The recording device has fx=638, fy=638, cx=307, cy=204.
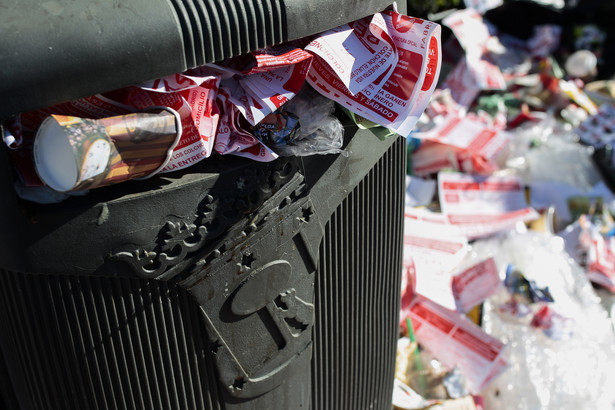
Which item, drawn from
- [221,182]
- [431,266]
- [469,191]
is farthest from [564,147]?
[221,182]

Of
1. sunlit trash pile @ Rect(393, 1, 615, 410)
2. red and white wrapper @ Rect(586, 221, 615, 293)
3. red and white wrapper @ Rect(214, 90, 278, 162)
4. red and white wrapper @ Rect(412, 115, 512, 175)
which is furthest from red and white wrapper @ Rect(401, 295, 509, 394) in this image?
red and white wrapper @ Rect(214, 90, 278, 162)

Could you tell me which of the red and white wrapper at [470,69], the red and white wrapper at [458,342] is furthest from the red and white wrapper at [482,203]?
the red and white wrapper at [470,69]

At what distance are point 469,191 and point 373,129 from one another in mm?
1688

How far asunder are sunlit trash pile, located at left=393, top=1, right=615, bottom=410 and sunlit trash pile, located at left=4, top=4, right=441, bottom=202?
0.75 m

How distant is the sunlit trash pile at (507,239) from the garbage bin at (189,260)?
2.58 feet

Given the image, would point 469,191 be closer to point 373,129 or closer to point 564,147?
point 564,147

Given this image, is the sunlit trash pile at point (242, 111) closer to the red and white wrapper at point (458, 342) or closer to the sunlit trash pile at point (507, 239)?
the sunlit trash pile at point (507, 239)

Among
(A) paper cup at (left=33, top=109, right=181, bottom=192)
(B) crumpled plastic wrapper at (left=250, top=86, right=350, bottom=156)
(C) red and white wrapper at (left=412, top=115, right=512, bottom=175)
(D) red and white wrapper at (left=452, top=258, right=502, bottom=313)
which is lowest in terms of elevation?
(D) red and white wrapper at (left=452, top=258, right=502, bottom=313)

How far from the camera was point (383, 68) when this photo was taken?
1.01 meters

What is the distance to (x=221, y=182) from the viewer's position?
0.92 meters

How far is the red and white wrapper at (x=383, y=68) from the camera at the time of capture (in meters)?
0.97

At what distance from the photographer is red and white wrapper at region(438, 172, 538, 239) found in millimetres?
2502

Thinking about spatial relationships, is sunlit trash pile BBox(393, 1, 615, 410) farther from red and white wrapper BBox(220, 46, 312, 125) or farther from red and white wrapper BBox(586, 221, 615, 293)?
red and white wrapper BBox(220, 46, 312, 125)

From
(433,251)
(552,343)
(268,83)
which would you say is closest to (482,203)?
(433,251)
